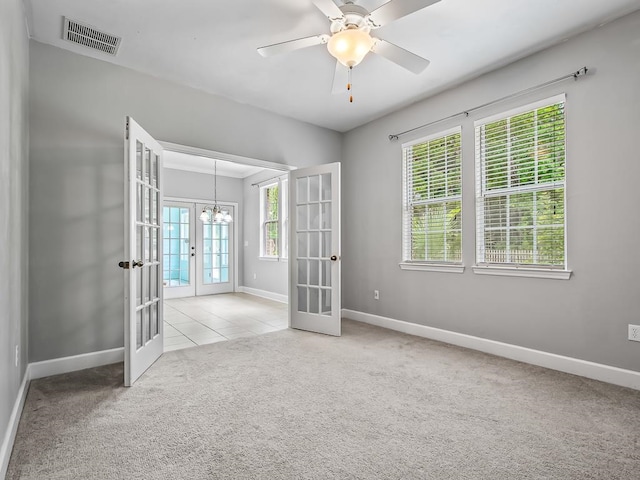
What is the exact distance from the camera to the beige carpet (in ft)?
5.49

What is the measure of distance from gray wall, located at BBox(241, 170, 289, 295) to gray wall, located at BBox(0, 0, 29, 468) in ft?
14.4

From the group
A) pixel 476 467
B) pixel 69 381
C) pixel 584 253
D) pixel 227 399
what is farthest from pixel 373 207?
pixel 69 381

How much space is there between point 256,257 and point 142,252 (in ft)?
15.3

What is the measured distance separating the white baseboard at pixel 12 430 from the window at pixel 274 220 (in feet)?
15.2

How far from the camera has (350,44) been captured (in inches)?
87.1

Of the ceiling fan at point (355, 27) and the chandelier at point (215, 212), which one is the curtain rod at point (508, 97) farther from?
the chandelier at point (215, 212)

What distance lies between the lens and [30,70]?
2867 mm

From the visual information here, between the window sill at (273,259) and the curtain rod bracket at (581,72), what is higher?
the curtain rod bracket at (581,72)

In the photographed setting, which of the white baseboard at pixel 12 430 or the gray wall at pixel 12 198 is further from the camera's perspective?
the gray wall at pixel 12 198

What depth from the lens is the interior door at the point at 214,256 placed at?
7.64m

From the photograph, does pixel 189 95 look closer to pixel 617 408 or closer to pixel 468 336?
pixel 468 336

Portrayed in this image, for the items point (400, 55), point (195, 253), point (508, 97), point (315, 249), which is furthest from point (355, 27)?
point (195, 253)

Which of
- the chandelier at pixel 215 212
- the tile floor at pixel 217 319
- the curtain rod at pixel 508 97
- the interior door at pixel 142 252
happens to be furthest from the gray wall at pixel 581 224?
the chandelier at pixel 215 212

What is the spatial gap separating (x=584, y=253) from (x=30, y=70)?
4760 millimetres
